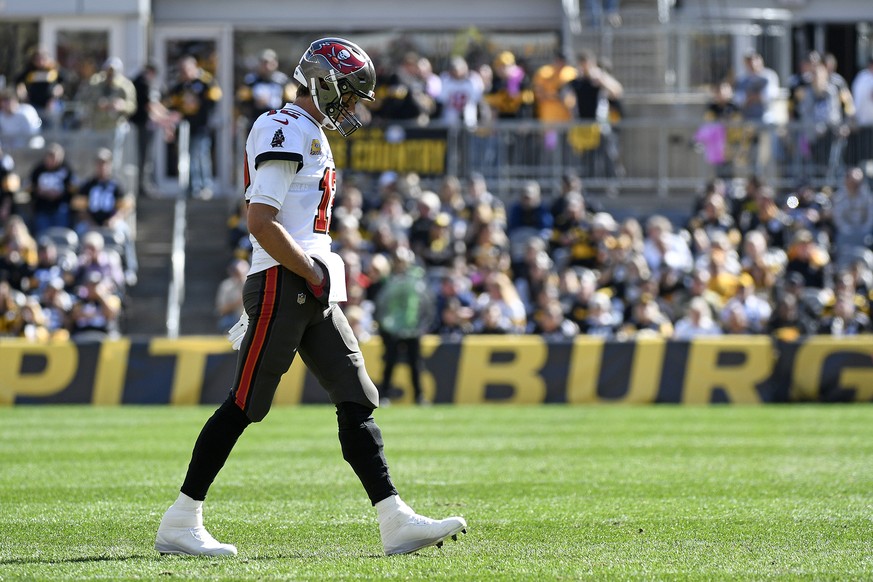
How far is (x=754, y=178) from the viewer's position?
22406 mm

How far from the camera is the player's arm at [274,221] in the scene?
6.74 meters

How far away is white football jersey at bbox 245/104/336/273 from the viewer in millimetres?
6859

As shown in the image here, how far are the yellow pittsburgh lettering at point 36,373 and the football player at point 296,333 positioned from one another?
1159cm

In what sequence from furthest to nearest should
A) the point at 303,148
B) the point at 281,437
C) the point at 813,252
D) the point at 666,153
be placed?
the point at 666,153, the point at 813,252, the point at 281,437, the point at 303,148

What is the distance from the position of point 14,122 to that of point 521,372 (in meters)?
9.73

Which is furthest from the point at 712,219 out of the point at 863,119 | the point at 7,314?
the point at 7,314

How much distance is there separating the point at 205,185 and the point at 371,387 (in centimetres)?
1818

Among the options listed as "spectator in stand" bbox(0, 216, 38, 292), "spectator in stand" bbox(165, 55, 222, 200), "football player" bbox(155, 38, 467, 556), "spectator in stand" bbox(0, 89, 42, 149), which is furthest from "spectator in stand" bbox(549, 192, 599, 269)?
"football player" bbox(155, 38, 467, 556)

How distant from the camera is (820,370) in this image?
60.6 ft

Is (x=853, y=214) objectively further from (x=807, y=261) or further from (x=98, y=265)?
(x=98, y=265)

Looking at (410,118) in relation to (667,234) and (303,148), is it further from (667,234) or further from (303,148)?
(303,148)

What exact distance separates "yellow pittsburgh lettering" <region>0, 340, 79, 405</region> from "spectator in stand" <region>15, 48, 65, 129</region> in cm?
661

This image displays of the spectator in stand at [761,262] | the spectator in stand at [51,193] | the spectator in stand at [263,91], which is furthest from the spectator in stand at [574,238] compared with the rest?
the spectator in stand at [51,193]

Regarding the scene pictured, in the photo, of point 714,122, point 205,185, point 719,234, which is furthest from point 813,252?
point 205,185
